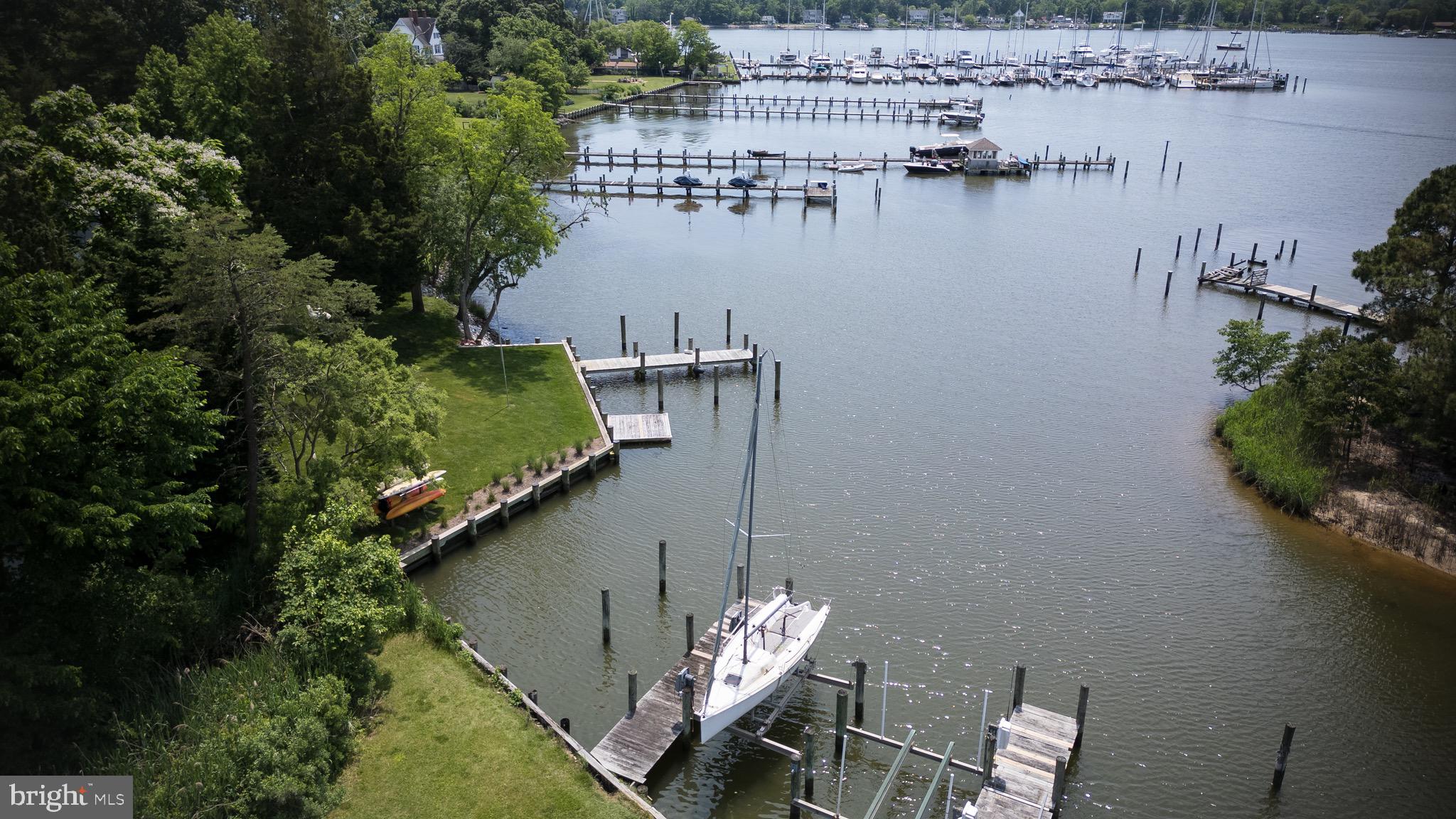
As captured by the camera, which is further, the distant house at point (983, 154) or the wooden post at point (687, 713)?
the distant house at point (983, 154)

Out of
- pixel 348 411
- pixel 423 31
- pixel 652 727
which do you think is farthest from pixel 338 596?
pixel 423 31

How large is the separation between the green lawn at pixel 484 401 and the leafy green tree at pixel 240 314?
704 centimetres

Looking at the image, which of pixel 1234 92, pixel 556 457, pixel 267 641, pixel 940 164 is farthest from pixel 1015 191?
pixel 1234 92

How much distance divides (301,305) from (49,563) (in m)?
10.8

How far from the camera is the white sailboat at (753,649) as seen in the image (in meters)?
24.8

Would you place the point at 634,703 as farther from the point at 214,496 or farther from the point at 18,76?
the point at 18,76

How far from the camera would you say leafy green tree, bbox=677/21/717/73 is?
571 ft

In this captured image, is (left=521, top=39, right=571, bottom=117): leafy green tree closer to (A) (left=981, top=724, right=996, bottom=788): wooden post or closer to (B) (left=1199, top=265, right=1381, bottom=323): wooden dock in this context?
(B) (left=1199, top=265, right=1381, bottom=323): wooden dock

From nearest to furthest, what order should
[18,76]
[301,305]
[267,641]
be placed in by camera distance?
[267,641], [301,305], [18,76]

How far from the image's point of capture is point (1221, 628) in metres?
30.9

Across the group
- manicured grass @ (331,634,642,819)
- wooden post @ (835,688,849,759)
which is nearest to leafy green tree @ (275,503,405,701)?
manicured grass @ (331,634,642,819)

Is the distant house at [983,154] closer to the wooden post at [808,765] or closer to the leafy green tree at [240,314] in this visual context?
the leafy green tree at [240,314]

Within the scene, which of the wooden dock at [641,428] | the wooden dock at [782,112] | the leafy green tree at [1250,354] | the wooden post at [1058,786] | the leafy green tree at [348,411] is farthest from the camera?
the wooden dock at [782,112]

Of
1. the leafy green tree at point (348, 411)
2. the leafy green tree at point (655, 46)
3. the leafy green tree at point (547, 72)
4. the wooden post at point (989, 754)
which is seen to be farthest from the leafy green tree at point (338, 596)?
the leafy green tree at point (655, 46)
